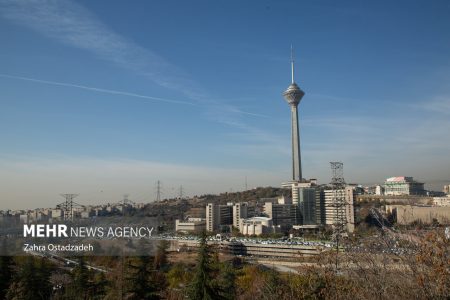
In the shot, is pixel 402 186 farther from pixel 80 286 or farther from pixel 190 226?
pixel 80 286

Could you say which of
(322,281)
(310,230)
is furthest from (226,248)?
(322,281)

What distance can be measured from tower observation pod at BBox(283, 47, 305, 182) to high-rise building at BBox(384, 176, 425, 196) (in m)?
12.0

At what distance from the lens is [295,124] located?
159 ft

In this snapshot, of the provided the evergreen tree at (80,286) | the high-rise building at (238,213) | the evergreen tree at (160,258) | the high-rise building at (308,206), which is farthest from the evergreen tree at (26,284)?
the high-rise building at (308,206)

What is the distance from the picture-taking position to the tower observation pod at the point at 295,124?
157ft

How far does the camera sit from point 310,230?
2809cm

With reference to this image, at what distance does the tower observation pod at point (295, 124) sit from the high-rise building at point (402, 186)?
1202cm

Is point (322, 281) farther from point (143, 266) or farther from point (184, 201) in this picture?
point (184, 201)

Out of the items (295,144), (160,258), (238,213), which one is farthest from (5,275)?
(295,144)

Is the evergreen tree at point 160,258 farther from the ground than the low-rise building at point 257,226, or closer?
closer

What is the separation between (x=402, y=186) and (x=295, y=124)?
16.2 m

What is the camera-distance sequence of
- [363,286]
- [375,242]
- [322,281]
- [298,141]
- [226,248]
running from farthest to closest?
[298,141] < [226,248] < [322,281] < [375,242] < [363,286]

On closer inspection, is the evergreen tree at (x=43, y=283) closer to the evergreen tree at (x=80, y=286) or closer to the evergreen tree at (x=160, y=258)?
the evergreen tree at (x=80, y=286)

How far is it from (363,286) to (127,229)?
12.0 metres
